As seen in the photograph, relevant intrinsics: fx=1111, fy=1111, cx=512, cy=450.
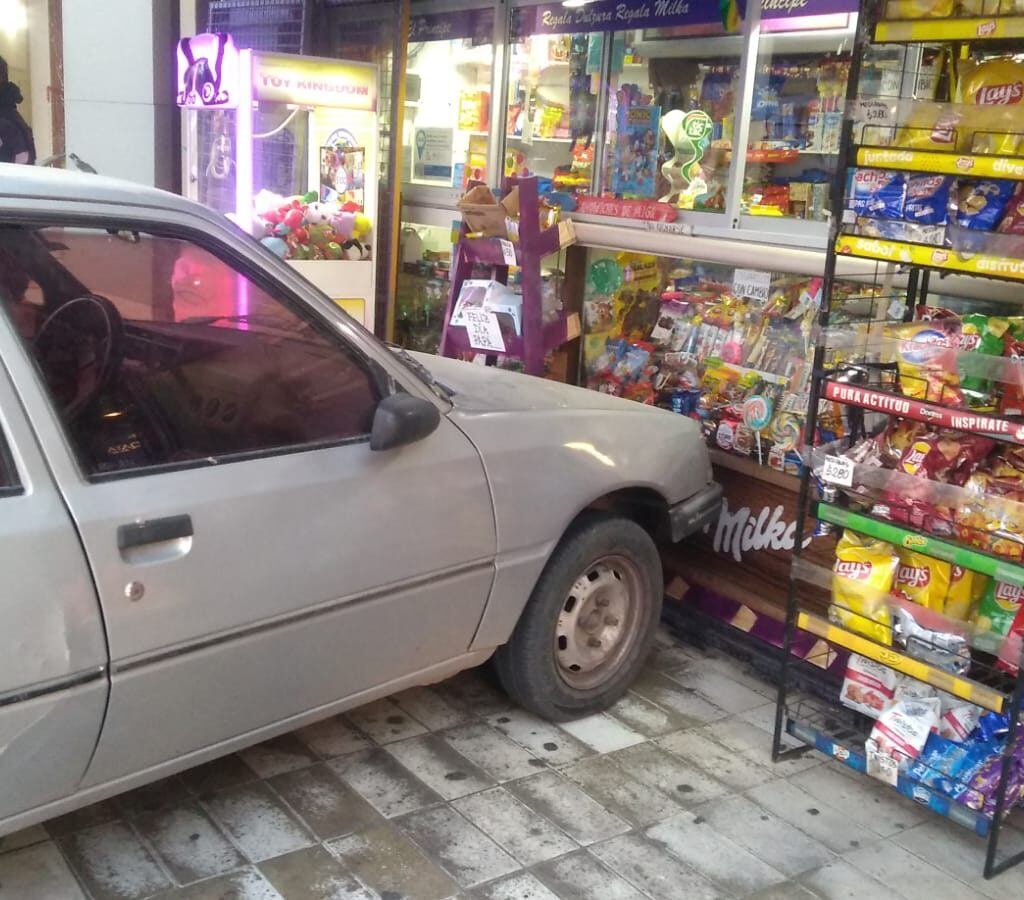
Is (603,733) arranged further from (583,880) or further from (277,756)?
(277,756)

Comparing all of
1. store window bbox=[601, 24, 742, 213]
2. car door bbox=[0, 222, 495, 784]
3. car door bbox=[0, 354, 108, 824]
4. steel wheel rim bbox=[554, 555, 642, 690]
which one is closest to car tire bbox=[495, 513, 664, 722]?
steel wheel rim bbox=[554, 555, 642, 690]

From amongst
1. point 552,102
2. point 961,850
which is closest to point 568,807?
point 961,850

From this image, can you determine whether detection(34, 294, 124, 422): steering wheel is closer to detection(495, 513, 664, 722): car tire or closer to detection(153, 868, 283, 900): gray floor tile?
detection(153, 868, 283, 900): gray floor tile

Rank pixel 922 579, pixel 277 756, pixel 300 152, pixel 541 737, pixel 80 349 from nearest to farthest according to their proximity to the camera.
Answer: pixel 80 349
pixel 922 579
pixel 277 756
pixel 541 737
pixel 300 152

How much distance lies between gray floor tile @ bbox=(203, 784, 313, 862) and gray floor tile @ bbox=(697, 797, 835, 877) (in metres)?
1.29

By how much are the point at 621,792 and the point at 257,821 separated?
1.17 meters

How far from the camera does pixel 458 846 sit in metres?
3.30

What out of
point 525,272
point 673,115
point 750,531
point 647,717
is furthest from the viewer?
point 673,115

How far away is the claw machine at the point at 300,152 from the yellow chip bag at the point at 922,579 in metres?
3.94

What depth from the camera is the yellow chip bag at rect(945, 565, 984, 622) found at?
3418mm

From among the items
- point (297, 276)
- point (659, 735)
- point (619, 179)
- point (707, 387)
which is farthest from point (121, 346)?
point (619, 179)

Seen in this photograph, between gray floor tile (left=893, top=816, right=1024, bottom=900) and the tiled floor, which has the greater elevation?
the tiled floor

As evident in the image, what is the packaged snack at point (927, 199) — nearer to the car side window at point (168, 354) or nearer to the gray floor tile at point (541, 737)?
the car side window at point (168, 354)

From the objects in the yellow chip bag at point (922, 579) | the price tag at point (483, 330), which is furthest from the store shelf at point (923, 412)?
the price tag at point (483, 330)
